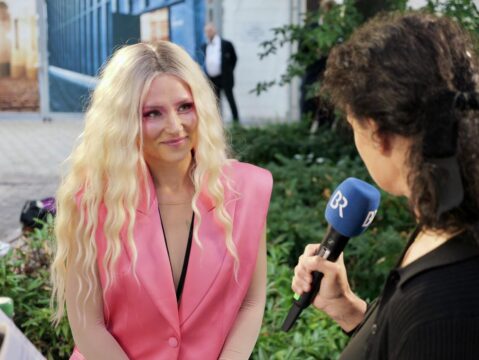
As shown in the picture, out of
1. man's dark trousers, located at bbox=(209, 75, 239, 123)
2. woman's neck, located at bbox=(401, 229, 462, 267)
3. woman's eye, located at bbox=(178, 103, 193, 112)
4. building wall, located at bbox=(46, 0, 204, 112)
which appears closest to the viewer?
woman's neck, located at bbox=(401, 229, 462, 267)

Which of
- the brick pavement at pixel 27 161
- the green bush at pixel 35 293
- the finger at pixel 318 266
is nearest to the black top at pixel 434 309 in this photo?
the finger at pixel 318 266

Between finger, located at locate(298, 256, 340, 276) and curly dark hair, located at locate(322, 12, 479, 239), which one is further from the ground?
curly dark hair, located at locate(322, 12, 479, 239)

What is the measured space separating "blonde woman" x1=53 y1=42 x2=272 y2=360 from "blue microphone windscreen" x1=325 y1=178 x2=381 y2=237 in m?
0.51

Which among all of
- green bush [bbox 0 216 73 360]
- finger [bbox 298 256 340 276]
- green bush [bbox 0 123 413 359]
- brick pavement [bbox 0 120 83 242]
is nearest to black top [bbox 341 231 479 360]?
finger [bbox 298 256 340 276]

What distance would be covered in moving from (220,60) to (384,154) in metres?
11.9

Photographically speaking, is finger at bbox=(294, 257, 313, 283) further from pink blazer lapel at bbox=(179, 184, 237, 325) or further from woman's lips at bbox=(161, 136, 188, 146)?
woman's lips at bbox=(161, 136, 188, 146)

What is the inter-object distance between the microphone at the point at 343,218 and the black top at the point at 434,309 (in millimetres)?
368

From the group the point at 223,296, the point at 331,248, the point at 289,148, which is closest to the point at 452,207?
the point at 331,248

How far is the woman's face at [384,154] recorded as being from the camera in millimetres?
1502

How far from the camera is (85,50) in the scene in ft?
51.6

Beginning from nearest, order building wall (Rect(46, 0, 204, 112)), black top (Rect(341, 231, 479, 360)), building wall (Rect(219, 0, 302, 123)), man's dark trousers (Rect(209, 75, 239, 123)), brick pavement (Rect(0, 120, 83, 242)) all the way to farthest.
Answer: black top (Rect(341, 231, 479, 360)) → brick pavement (Rect(0, 120, 83, 242)) → man's dark trousers (Rect(209, 75, 239, 123)) → building wall (Rect(219, 0, 302, 123)) → building wall (Rect(46, 0, 204, 112))

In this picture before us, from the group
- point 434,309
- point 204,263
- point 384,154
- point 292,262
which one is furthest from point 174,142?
point 292,262

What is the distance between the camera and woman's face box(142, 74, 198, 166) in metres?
2.36

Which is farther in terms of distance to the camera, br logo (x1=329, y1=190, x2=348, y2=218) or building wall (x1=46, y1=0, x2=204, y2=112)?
building wall (x1=46, y1=0, x2=204, y2=112)
